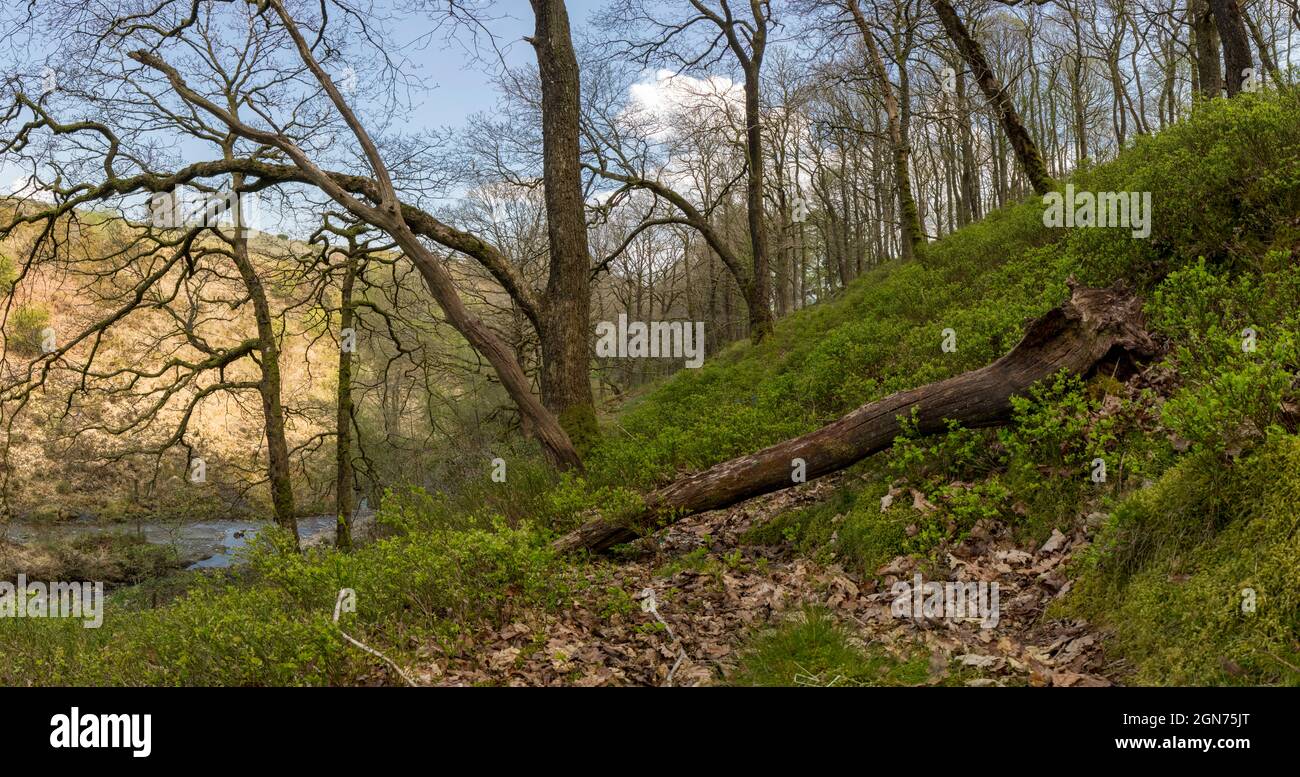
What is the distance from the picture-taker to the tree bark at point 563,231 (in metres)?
10.5

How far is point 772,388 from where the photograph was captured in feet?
29.8

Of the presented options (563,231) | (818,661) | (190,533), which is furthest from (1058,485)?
(190,533)

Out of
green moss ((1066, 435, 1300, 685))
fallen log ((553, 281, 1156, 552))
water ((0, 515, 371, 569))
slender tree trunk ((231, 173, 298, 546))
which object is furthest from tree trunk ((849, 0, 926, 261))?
water ((0, 515, 371, 569))

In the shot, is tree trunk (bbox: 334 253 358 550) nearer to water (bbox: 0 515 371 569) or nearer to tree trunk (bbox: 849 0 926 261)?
water (bbox: 0 515 371 569)

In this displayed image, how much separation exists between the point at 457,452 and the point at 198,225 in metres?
6.35

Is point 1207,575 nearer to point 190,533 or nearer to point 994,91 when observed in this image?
point 994,91

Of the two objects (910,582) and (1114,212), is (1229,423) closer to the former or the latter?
(910,582)

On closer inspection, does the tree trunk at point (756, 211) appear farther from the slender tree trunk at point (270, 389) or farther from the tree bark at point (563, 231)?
the slender tree trunk at point (270, 389)

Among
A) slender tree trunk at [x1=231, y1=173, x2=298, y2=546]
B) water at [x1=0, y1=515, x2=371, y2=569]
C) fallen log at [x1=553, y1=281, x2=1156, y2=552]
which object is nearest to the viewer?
fallen log at [x1=553, y1=281, x2=1156, y2=552]

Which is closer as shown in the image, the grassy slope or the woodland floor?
the grassy slope

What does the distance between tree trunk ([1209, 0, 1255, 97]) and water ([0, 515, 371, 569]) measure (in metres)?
21.9

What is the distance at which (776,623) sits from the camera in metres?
4.58

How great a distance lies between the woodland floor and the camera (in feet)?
12.4

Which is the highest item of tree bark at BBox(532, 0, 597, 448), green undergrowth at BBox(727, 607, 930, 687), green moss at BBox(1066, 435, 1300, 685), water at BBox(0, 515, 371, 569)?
tree bark at BBox(532, 0, 597, 448)
